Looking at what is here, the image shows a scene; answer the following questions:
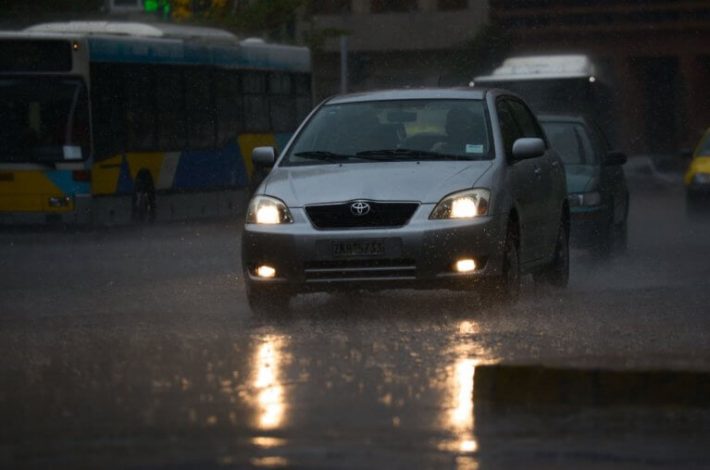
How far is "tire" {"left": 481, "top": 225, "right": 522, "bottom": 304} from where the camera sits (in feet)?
44.6

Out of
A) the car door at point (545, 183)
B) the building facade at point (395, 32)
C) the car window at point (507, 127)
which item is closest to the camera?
the car window at point (507, 127)

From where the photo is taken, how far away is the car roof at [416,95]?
1494 cm

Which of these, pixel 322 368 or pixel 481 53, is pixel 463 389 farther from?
pixel 481 53

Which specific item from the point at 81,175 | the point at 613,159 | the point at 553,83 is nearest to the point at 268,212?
the point at 613,159

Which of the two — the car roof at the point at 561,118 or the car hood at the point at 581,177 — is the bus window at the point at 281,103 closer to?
the car roof at the point at 561,118

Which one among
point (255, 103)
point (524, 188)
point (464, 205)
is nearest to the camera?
point (464, 205)

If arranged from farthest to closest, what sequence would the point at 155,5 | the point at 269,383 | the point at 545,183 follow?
the point at 155,5
the point at 545,183
the point at 269,383

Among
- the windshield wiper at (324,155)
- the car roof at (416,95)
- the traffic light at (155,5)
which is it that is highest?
the car roof at (416,95)

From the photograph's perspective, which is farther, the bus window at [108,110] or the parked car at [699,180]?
the parked car at [699,180]

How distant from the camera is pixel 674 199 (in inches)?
1468

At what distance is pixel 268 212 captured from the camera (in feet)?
44.6

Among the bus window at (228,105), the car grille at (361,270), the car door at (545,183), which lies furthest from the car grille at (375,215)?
the bus window at (228,105)

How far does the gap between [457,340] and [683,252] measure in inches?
368

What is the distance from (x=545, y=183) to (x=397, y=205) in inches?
93.5
